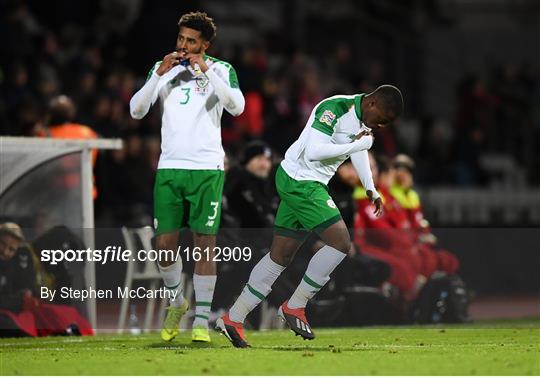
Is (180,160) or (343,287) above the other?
(180,160)

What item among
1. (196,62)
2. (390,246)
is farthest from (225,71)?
(390,246)

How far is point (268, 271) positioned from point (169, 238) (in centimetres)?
80

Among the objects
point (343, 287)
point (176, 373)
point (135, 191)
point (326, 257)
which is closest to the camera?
point (176, 373)

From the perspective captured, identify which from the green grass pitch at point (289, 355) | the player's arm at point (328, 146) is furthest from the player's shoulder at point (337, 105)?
the green grass pitch at point (289, 355)

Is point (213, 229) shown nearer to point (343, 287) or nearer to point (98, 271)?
point (98, 271)

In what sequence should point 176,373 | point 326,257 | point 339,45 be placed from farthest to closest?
point 339,45 → point 326,257 → point 176,373

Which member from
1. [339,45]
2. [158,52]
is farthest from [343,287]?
[339,45]

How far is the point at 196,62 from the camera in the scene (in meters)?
11.6

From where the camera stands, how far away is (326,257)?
11781 mm

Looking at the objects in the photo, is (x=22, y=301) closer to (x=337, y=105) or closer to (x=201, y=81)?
(x=201, y=81)

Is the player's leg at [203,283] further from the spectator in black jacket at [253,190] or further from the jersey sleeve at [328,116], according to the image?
the spectator in black jacket at [253,190]

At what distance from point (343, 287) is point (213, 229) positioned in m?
3.19

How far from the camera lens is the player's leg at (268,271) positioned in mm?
11734

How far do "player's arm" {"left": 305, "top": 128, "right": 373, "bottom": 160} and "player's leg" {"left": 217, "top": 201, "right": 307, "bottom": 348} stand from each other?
499 millimetres
